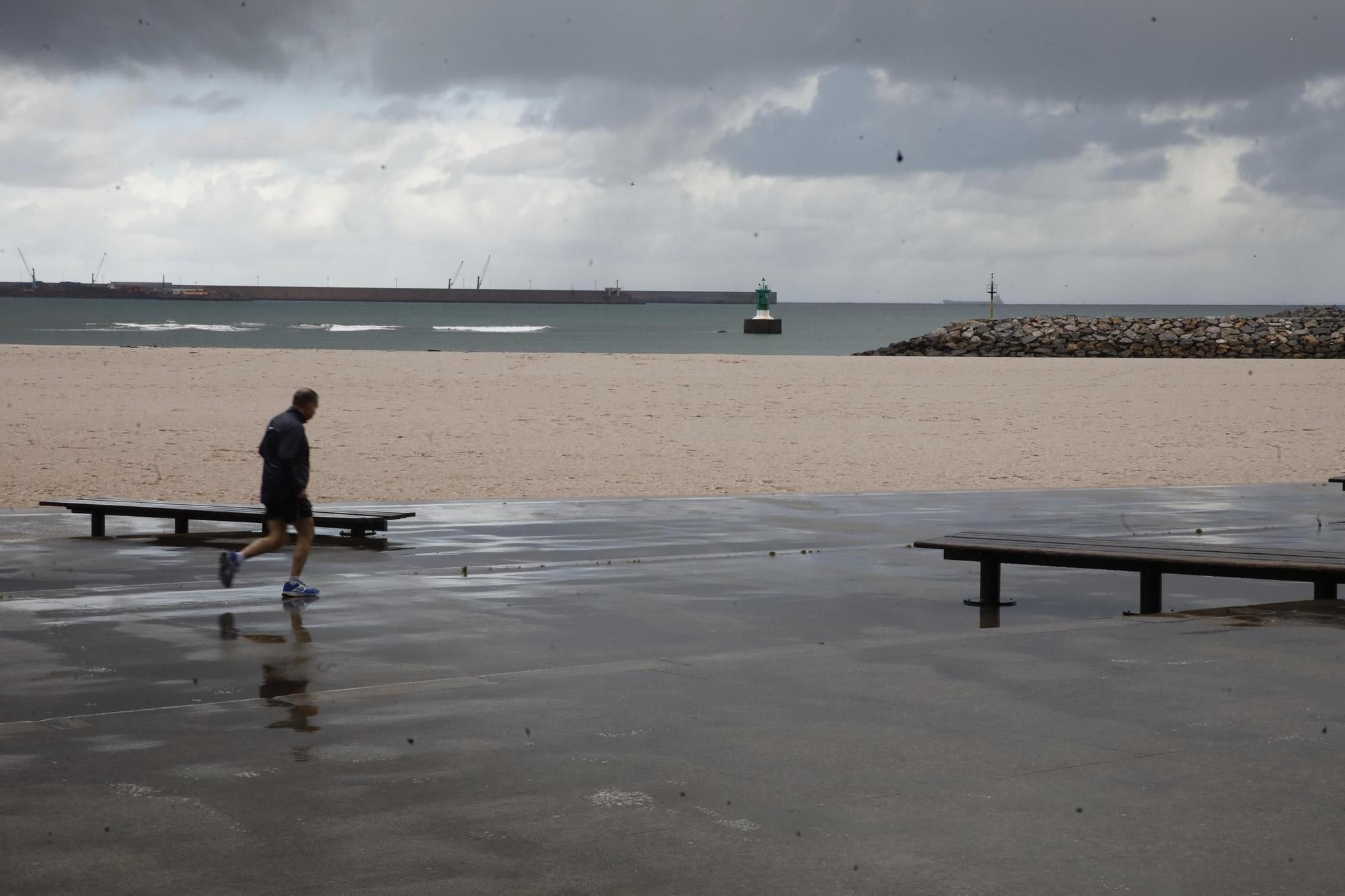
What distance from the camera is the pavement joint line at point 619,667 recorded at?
636 centimetres

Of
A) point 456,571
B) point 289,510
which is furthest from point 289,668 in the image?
point 456,571

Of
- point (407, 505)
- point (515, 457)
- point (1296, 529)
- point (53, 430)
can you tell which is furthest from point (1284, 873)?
point (53, 430)

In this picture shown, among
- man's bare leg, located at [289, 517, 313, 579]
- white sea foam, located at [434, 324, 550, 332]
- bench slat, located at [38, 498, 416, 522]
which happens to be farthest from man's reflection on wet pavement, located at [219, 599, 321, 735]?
white sea foam, located at [434, 324, 550, 332]

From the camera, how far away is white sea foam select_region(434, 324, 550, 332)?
119812mm

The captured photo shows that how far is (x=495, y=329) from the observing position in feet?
418

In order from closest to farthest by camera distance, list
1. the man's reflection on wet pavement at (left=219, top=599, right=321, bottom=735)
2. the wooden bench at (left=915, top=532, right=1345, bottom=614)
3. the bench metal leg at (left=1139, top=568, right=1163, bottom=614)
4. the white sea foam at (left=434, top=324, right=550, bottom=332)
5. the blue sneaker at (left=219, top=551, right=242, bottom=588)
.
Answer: the man's reflection on wet pavement at (left=219, top=599, right=321, bottom=735), the wooden bench at (left=915, top=532, right=1345, bottom=614), the bench metal leg at (left=1139, top=568, right=1163, bottom=614), the blue sneaker at (left=219, top=551, right=242, bottom=588), the white sea foam at (left=434, top=324, right=550, bottom=332)

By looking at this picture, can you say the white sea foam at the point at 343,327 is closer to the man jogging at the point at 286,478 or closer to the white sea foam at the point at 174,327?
the white sea foam at the point at 174,327

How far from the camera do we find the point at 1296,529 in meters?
12.9

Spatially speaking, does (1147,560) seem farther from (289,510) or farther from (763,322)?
(763,322)

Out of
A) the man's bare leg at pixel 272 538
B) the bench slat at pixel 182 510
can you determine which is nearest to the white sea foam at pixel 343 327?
the bench slat at pixel 182 510

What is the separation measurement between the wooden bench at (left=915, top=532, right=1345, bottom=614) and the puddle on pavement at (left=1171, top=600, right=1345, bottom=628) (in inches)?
6.5

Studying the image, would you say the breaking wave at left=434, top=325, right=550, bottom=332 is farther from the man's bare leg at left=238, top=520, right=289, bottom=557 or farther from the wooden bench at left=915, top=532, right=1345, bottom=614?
the wooden bench at left=915, top=532, right=1345, bottom=614

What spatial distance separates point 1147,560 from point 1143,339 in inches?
2470

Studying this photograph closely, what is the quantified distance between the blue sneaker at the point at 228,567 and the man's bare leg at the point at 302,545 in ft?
1.13
